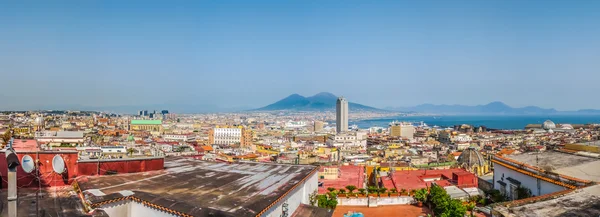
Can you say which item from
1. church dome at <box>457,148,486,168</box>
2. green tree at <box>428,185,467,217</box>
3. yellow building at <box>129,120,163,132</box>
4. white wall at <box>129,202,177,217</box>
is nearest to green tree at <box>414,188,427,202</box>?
green tree at <box>428,185,467,217</box>

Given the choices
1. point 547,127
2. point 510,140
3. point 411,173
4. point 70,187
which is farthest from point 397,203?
point 547,127

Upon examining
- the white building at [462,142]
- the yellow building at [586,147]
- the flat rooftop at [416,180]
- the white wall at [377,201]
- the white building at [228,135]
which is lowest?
the white building at [462,142]

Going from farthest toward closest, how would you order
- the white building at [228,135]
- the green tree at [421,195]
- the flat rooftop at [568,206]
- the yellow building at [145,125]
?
the yellow building at [145,125], the white building at [228,135], the green tree at [421,195], the flat rooftop at [568,206]

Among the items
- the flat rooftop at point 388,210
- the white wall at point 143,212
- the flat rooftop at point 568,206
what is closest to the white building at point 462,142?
the flat rooftop at point 388,210

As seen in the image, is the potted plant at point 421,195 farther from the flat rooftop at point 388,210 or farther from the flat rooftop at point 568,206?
the flat rooftop at point 568,206

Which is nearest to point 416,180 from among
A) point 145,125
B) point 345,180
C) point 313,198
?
point 345,180

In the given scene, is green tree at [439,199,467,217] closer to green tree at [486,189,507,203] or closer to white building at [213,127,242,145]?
green tree at [486,189,507,203]
